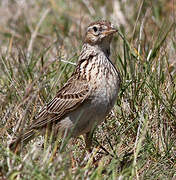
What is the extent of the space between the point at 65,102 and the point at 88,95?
314 millimetres

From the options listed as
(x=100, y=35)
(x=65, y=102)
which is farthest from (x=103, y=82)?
(x=100, y=35)

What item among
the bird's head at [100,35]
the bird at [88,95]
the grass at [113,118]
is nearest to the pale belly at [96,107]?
the bird at [88,95]

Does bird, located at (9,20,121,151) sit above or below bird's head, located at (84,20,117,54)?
below

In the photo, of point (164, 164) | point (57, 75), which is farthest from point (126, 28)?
point (164, 164)

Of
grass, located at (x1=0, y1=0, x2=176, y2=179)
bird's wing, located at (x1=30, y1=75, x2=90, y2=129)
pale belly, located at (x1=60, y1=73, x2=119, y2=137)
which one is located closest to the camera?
grass, located at (x1=0, y1=0, x2=176, y2=179)

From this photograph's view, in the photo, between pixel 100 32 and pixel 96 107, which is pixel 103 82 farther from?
pixel 100 32

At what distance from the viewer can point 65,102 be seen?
4836mm

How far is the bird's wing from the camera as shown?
15.4ft

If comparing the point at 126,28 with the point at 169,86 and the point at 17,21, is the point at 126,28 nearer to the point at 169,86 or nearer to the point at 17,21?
the point at 17,21

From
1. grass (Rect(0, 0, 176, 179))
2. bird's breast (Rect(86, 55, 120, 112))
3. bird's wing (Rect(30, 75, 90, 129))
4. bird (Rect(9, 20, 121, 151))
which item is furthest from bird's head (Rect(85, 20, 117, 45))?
grass (Rect(0, 0, 176, 179))

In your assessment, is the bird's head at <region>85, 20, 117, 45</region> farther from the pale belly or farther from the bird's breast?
the pale belly

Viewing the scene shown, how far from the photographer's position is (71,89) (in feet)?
16.1

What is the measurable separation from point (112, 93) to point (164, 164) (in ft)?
2.53

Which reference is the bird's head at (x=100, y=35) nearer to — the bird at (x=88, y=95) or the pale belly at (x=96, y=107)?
the bird at (x=88, y=95)
